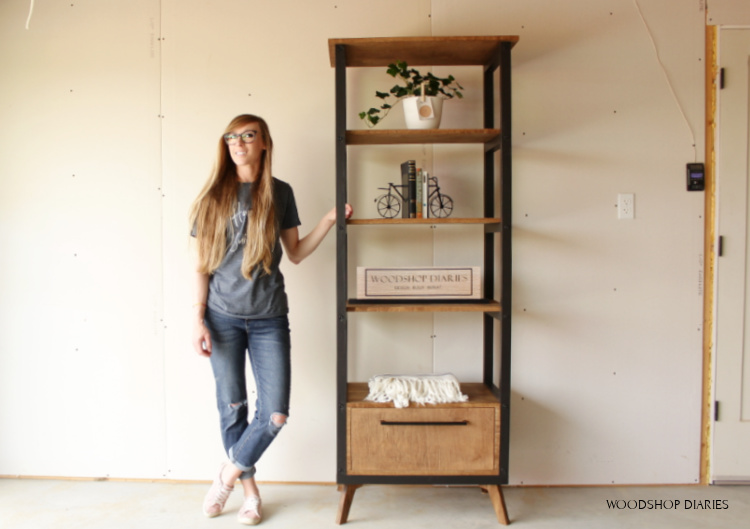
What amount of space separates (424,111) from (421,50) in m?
0.23

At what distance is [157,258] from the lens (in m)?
2.35

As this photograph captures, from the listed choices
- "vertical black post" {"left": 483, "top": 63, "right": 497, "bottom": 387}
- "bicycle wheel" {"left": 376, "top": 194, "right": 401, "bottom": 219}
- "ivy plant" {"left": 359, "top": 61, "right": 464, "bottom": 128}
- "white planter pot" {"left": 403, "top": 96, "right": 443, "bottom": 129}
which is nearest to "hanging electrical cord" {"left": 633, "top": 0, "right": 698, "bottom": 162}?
"vertical black post" {"left": 483, "top": 63, "right": 497, "bottom": 387}

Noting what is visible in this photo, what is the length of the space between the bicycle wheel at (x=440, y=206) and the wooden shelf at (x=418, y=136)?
0.77ft

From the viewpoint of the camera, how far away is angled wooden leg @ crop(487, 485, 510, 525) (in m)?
2.03

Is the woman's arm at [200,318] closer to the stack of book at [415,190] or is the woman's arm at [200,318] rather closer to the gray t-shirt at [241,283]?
the gray t-shirt at [241,283]

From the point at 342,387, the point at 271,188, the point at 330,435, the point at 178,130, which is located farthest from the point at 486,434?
the point at 178,130

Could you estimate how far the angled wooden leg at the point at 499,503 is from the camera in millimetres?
2029

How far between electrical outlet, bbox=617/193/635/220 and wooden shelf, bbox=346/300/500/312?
2.49ft

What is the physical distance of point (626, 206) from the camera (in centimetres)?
231

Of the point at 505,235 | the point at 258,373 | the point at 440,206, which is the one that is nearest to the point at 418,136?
the point at 440,206

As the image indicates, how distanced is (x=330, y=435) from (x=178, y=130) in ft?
4.92

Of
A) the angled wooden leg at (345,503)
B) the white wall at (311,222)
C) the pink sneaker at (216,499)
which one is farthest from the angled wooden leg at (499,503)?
the pink sneaker at (216,499)

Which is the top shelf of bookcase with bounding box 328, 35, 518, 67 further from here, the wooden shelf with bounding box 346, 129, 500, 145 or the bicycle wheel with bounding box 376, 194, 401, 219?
the bicycle wheel with bounding box 376, 194, 401, 219

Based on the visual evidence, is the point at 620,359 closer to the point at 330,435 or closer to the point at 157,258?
the point at 330,435
